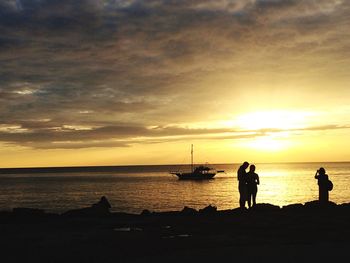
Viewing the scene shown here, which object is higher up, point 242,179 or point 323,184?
point 242,179

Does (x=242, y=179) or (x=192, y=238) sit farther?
(x=242, y=179)

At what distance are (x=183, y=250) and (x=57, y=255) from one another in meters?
3.37

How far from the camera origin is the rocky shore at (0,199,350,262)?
1188 cm

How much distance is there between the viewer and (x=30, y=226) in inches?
725

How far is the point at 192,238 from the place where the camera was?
14773 mm

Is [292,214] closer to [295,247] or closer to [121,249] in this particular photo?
[295,247]

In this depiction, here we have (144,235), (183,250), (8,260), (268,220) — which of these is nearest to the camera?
(8,260)

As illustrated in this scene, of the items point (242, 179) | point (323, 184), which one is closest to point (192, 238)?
point (242, 179)

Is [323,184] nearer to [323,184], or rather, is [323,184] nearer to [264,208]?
[323,184]

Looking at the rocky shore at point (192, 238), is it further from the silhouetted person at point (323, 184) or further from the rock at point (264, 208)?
the silhouetted person at point (323, 184)

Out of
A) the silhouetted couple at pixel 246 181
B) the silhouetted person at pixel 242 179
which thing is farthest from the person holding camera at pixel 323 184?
the silhouetted person at pixel 242 179

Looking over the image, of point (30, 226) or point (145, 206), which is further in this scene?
point (145, 206)

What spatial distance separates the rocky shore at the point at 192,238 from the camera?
468 inches

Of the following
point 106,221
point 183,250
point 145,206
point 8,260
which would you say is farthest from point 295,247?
point 145,206
